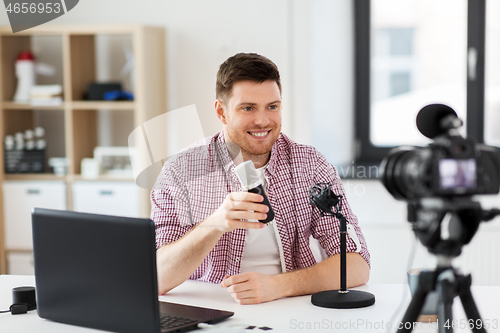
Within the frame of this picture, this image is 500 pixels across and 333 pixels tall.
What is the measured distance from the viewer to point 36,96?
3.15 meters

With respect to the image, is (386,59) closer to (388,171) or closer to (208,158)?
(208,158)

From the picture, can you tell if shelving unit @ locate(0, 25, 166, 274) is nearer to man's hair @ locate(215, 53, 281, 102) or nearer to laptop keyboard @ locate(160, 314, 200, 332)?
man's hair @ locate(215, 53, 281, 102)

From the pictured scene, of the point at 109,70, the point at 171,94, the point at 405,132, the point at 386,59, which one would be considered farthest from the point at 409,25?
the point at 109,70

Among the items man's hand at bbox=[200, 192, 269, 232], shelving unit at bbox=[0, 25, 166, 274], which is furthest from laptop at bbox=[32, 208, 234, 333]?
shelving unit at bbox=[0, 25, 166, 274]

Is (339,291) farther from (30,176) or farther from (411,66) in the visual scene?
(30,176)

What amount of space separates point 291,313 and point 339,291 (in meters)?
0.19

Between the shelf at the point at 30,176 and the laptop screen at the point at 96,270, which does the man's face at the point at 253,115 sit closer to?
the laptop screen at the point at 96,270

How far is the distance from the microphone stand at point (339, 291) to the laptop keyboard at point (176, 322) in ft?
1.11

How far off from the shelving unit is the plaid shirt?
1361 millimetres

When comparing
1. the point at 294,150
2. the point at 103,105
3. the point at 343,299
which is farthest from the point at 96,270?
the point at 103,105

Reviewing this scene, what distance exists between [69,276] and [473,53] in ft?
8.57

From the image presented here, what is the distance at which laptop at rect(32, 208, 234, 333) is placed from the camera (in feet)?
3.73

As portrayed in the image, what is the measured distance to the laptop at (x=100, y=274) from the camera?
1.14m

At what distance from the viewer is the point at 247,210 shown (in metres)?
1.38
